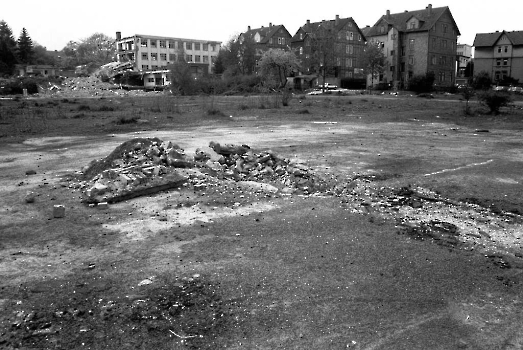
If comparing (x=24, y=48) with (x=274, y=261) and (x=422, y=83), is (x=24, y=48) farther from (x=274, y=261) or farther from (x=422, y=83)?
(x=274, y=261)

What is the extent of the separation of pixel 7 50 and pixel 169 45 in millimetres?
36113

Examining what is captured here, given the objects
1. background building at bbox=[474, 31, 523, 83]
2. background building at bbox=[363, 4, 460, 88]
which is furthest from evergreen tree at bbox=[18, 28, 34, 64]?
background building at bbox=[474, 31, 523, 83]

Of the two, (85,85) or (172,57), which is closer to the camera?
(85,85)

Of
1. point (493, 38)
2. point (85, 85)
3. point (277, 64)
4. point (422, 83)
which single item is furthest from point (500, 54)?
point (85, 85)

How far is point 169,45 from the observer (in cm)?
11394

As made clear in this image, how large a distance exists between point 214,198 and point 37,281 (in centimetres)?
426

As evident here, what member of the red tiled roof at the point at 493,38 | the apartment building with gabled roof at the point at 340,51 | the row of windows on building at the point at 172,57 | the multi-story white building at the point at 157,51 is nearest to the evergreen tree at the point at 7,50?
the multi-story white building at the point at 157,51

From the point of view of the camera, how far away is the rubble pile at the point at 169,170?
980 centimetres

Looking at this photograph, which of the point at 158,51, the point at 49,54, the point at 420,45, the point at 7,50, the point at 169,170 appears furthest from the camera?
the point at 49,54

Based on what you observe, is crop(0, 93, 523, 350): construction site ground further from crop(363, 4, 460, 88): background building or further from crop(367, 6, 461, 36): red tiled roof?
crop(367, 6, 461, 36): red tiled roof

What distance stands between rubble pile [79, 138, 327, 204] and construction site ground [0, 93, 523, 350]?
24 cm

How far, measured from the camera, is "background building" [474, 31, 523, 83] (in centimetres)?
7994

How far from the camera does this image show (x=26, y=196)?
9.90 meters

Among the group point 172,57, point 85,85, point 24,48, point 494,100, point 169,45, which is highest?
point 169,45
